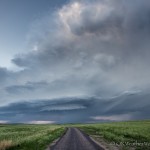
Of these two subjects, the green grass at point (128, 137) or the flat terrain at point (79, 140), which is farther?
the green grass at point (128, 137)

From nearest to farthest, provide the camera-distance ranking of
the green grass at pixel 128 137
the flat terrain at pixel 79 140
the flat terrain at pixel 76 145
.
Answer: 1. the flat terrain at pixel 76 145
2. the flat terrain at pixel 79 140
3. the green grass at pixel 128 137

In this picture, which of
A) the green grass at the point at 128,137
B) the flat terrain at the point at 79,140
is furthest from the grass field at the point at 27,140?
the green grass at the point at 128,137

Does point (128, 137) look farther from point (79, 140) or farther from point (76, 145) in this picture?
point (76, 145)

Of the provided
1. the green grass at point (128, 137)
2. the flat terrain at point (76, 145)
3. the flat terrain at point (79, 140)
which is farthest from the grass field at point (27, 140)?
the green grass at point (128, 137)

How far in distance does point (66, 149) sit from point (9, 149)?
625 cm

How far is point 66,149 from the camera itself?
32.8 metres

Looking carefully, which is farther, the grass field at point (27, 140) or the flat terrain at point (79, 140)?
the flat terrain at point (79, 140)

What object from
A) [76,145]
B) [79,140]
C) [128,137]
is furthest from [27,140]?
[128,137]

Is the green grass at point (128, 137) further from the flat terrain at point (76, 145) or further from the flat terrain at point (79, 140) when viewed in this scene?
the flat terrain at point (76, 145)

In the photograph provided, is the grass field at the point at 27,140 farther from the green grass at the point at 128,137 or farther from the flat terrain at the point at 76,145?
the green grass at the point at 128,137

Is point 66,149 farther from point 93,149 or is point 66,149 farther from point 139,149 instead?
point 139,149

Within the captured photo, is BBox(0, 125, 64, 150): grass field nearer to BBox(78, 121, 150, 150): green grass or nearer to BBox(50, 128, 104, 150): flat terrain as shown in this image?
BBox(50, 128, 104, 150): flat terrain

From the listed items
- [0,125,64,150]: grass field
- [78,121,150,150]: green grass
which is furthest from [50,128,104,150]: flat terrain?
[78,121,150,150]: green grass

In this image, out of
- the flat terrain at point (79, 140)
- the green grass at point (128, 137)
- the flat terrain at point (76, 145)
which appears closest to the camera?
the flat terrain at point (76, 145)
